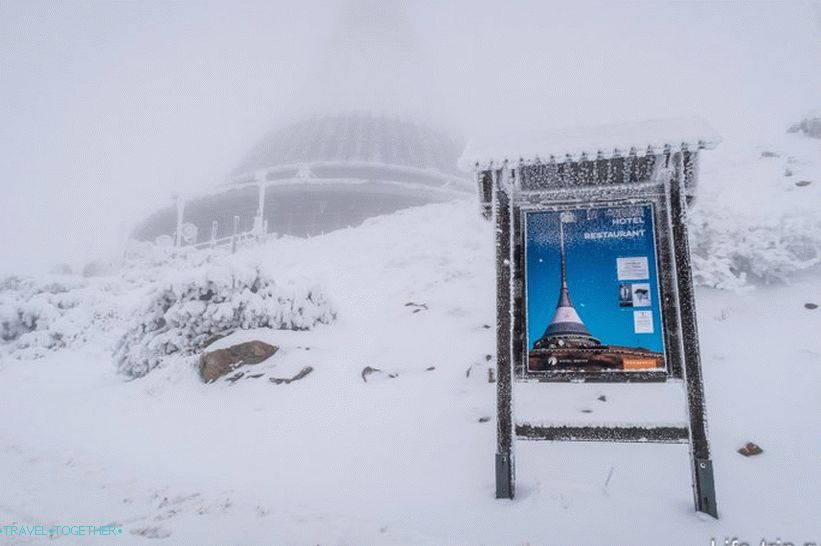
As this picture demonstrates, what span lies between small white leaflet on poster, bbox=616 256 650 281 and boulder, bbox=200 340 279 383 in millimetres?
6242

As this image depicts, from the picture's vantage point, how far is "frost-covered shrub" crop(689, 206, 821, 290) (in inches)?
311

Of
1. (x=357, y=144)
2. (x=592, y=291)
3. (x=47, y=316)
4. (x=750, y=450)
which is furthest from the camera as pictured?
(x=357, y=144)

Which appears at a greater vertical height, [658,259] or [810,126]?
[810,126]

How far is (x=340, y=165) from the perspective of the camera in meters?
37.7

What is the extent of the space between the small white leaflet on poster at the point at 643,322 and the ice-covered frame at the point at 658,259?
126 mm

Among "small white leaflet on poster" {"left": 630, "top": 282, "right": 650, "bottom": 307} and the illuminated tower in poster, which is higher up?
"small white leaflet on poster" {"left": 630, "top": 282, "right": 650, "bottom": 307}

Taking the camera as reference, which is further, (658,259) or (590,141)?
(658,259)

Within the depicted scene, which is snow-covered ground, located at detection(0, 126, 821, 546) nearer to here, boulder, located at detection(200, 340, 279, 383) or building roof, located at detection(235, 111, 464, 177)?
boulder, located at detection(200, 340, 279, 383)

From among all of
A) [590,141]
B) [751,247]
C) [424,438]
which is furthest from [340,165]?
[590,141]

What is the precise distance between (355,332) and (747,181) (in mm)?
11181

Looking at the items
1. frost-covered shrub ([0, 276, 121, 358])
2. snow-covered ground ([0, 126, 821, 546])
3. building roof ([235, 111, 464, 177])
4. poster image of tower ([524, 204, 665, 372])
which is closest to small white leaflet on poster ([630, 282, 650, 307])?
poster image of tower ([524, 204, 665, 372])

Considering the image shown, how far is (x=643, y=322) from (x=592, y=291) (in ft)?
1.64

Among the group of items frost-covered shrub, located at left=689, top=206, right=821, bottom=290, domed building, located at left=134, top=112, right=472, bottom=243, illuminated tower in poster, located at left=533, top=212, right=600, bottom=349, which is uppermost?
domed building, located at left=134, top=112, right=472, bottom=243

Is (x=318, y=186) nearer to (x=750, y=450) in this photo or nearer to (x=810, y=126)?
(x=810, y=126)
